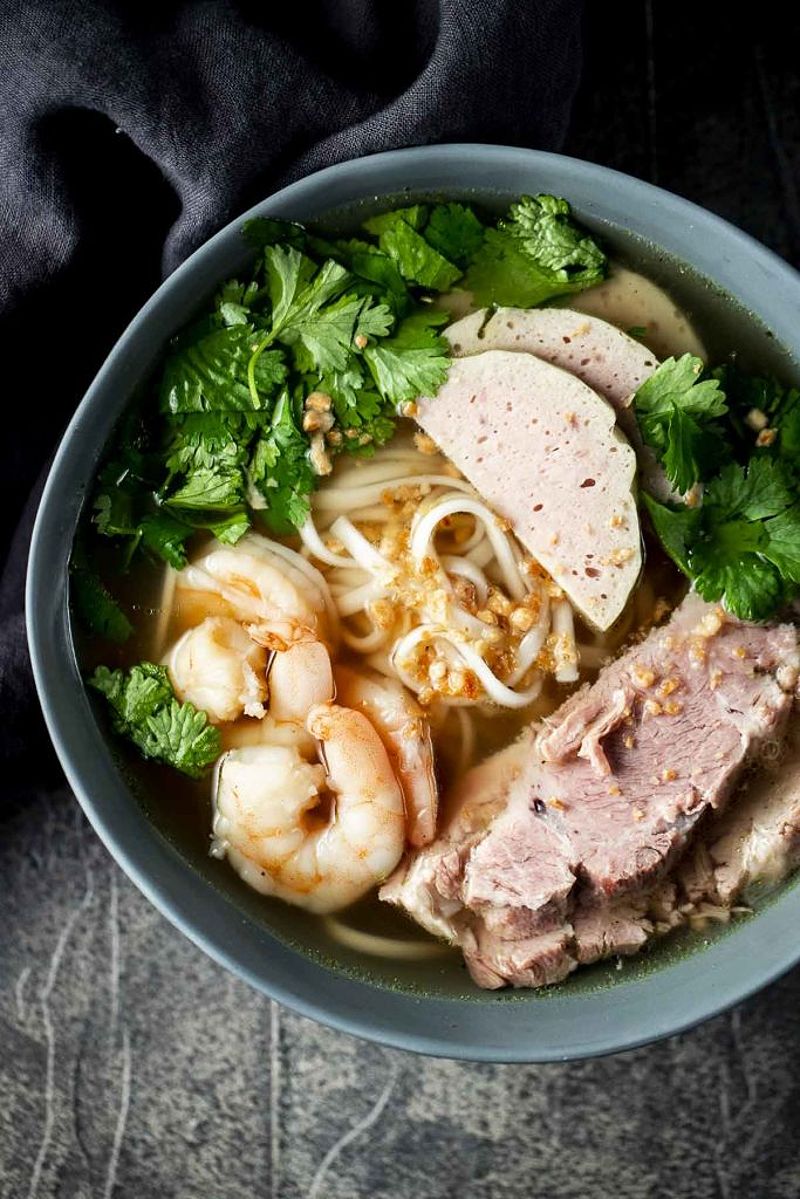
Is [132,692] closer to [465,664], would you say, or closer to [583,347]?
[465,664]

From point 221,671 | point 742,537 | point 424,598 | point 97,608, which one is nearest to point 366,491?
point 424,598

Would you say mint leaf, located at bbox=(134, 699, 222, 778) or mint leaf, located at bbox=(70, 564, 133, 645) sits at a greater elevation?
mint leaf, located at bbox=(70, 564, 133, 645)

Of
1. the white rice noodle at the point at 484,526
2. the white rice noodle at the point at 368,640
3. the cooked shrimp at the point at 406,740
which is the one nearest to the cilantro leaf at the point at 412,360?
the white rice noodle at the point at 484,526

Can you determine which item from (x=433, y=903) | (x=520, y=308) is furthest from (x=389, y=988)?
(x=520, y=308)

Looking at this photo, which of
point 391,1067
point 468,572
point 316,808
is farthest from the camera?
point 391,1067

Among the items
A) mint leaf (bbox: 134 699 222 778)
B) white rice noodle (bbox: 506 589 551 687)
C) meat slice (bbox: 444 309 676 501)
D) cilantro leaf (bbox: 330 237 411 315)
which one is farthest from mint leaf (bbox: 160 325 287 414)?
white rice noodle (bbox: 506 589 551 687)

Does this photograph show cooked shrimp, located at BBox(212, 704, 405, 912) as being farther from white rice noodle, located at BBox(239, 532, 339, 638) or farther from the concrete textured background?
the concrete textured background
